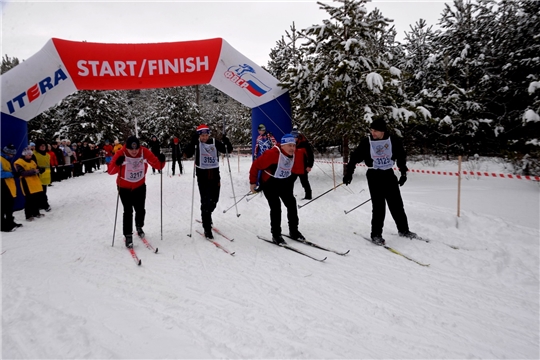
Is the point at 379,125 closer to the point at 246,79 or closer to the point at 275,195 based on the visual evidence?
the point at 275,195

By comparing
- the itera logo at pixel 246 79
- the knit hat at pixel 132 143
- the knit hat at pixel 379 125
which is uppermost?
the itera logo at pixel 246 79

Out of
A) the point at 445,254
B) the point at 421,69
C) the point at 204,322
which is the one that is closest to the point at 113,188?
the point at 204,322

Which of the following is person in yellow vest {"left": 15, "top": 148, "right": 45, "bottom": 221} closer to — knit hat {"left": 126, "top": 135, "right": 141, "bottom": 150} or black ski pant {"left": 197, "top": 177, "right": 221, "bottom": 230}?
knit hat {"left": 126, "top": 135, "right": 141, "bottom": 150}

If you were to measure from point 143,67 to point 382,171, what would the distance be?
23.6ft

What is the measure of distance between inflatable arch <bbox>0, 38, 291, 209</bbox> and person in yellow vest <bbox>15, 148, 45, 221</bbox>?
2.62 ft

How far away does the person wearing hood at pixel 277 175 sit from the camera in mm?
5203

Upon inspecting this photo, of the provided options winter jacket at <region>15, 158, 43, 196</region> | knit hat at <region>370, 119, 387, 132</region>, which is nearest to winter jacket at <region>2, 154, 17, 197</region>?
winter jacket at <region>15, 158, 43, 196</region>

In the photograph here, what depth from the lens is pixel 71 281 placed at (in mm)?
3844

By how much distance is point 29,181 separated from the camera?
23.8 feet

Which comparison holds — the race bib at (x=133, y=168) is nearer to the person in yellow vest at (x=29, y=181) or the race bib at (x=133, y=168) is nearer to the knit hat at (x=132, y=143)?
the knit hat at (x=132, y=143)

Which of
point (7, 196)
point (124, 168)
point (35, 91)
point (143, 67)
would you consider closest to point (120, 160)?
point (124, 168)

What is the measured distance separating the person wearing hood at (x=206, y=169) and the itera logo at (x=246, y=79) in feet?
13.5

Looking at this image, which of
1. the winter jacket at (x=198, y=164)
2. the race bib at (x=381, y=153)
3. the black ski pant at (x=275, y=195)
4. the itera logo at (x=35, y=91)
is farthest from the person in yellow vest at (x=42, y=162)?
the race bib at (x=381, y=153)

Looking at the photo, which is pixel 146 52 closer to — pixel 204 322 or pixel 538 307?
pixel 204 322
